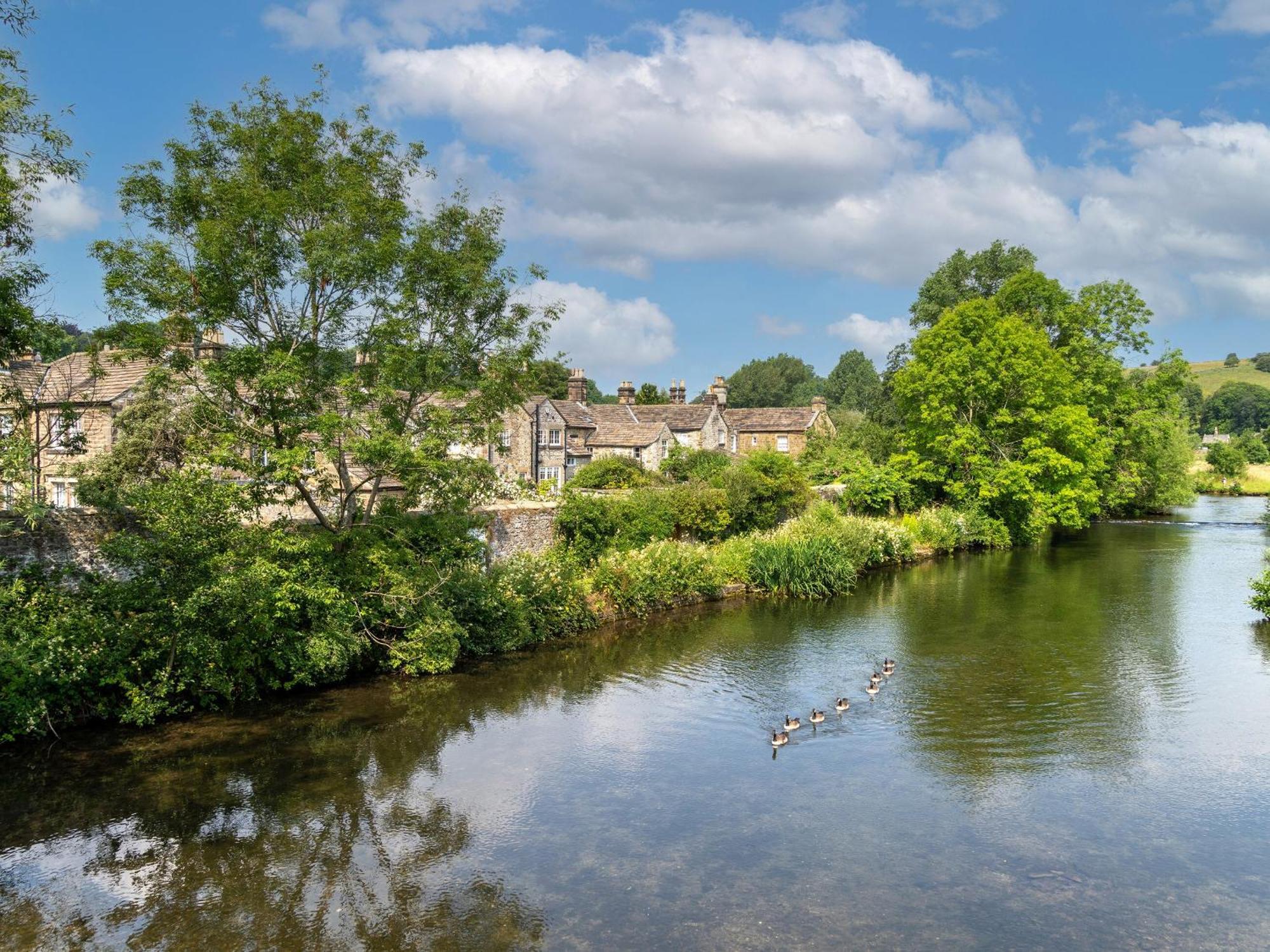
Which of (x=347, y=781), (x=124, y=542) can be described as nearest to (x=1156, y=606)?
(x=347, y=781)

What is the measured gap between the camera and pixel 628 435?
55.4m

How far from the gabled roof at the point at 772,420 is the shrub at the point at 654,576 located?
1431 inches

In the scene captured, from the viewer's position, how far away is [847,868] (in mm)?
11750

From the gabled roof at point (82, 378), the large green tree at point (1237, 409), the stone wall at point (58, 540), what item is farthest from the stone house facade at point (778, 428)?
the large green tree at point (1237, 409)

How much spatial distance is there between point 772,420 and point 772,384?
71.7 metres

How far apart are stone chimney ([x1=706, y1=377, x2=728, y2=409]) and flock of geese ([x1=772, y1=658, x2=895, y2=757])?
46.2 meters

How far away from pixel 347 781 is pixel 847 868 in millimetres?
8015

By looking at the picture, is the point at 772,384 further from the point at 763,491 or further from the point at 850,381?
the point at 763,491

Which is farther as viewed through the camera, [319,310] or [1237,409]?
[1237,409]

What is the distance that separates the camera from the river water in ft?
34.4

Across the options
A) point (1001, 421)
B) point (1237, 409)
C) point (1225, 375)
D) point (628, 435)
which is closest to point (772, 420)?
point (628, 435)

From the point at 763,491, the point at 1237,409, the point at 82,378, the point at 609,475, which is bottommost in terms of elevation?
the point at 763,491

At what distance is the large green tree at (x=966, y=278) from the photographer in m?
54.4

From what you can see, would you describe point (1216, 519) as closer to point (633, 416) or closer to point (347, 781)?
point (633, 416)
